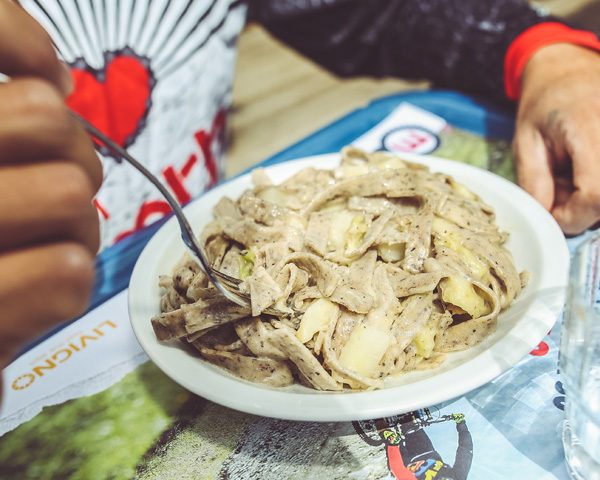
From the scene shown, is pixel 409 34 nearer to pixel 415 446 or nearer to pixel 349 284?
pixel 349 284

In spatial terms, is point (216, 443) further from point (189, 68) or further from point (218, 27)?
point (218, 27)

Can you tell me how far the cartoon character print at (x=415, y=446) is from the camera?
0.73 m

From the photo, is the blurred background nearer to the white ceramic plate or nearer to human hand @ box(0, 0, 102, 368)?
the white ceramic plate

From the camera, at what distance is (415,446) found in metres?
0.77

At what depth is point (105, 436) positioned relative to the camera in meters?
0.86

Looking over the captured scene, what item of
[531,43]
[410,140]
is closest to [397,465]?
[410,140]

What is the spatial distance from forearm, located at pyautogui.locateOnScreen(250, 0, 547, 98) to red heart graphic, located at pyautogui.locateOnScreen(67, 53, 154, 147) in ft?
2.76

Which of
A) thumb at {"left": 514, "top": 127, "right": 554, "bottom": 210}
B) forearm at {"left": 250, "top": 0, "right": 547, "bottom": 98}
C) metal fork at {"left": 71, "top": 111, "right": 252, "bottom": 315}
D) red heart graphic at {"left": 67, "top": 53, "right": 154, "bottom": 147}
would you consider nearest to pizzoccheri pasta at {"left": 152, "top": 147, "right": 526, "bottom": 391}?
metal fork at {"left": 71, "top": 111, "right": 252, "bottom": 315}

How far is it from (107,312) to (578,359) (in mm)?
808

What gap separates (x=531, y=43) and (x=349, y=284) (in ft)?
2.94

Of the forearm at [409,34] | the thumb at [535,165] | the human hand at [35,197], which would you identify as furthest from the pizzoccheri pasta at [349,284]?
the forearm at [409,34]

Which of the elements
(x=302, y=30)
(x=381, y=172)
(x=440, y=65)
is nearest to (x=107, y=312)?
(x=381, y=172)

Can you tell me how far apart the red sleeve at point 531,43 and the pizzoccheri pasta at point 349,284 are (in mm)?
537

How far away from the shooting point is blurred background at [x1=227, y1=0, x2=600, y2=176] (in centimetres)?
217
